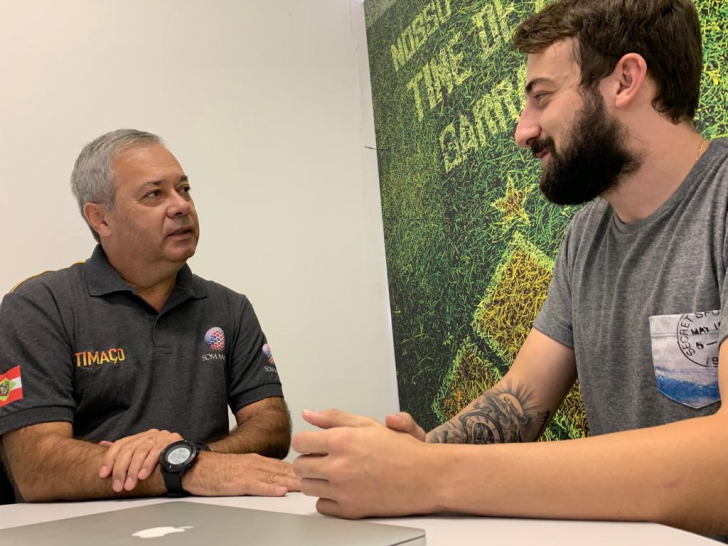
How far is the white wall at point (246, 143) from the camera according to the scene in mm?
2156

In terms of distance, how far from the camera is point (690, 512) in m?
0.71

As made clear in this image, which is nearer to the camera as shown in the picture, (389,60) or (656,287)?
(656,287)

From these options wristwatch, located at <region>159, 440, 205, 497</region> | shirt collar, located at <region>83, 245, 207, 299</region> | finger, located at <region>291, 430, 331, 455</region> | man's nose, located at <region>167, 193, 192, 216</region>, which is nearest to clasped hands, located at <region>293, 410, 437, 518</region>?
finger, located at <region>291, 430, 331, 455</region>

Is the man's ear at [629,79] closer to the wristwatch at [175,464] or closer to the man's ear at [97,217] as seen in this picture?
the wristwatch at [175,464]

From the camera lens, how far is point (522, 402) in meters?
1.27

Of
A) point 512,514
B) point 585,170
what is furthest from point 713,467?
point 585,170

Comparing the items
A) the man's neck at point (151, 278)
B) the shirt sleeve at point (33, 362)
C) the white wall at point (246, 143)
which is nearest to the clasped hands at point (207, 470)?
the shirt sleeve at point (33, 362)

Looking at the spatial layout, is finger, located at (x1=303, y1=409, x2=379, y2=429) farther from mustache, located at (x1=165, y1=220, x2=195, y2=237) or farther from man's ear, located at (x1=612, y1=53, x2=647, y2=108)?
mustache, located at (x1=165, y1=220, x2=195, y2=237)

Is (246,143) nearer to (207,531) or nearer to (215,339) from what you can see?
(215,339)

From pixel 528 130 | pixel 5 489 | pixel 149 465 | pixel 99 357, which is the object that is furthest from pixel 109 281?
pixel 528 130

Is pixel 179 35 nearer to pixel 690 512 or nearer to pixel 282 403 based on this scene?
pixel 282 403

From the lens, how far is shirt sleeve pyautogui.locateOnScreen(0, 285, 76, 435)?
4.55 feet

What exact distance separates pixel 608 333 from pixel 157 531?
86 cm

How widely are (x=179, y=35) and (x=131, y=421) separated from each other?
1554 millimetres
